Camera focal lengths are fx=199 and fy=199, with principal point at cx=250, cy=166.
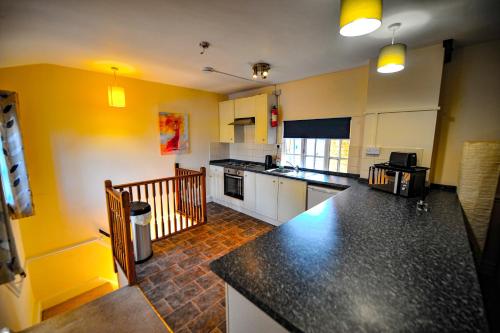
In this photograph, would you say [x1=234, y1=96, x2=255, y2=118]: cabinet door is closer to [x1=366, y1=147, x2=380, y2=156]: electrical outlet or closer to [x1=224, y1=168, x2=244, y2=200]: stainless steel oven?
[x1=224, y1=168, x2=244, y2=200]: stainless steel oven

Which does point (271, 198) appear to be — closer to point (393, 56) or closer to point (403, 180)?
point (403, 180)

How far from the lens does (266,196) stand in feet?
11.5

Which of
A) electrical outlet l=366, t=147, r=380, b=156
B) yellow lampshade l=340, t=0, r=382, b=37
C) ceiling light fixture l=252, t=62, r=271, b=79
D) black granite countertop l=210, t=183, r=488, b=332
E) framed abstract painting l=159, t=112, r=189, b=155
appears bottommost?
black granite countertop l=210, t=183, r=488, b=332

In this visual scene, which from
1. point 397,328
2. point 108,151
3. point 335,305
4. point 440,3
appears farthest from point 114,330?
point 440,3

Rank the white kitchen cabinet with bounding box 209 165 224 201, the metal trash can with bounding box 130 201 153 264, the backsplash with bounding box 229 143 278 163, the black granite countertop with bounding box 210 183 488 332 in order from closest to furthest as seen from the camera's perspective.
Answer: the black granite countertop with bounding box 210 183 488 332
the metal trash can with bounding box 130 201 153 264
the backsplash with bounding box 229 143 278 163
the white kitchen cabinet with bounding box 209 165 224 201

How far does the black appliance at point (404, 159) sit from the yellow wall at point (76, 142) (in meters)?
3.76

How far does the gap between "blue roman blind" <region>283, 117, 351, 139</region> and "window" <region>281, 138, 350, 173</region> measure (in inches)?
4.5

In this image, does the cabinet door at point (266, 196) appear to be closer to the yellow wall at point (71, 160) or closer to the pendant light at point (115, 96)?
the yellow wall at point (71, 160)

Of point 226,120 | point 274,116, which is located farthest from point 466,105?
point 226,120

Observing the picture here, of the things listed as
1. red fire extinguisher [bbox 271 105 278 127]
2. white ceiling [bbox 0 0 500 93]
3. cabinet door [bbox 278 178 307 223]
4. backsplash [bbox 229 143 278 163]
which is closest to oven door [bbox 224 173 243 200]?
backsplash [bbox 229 143 278 163]

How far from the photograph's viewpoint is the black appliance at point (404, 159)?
2166mm

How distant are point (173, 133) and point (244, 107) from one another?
153cm

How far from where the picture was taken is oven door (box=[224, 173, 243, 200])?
398 centimetres

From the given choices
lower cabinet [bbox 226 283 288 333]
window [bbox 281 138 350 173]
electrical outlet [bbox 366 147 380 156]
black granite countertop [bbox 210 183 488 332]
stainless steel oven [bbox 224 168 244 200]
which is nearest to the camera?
black granite countertop [bbox 210 183 488 332]
